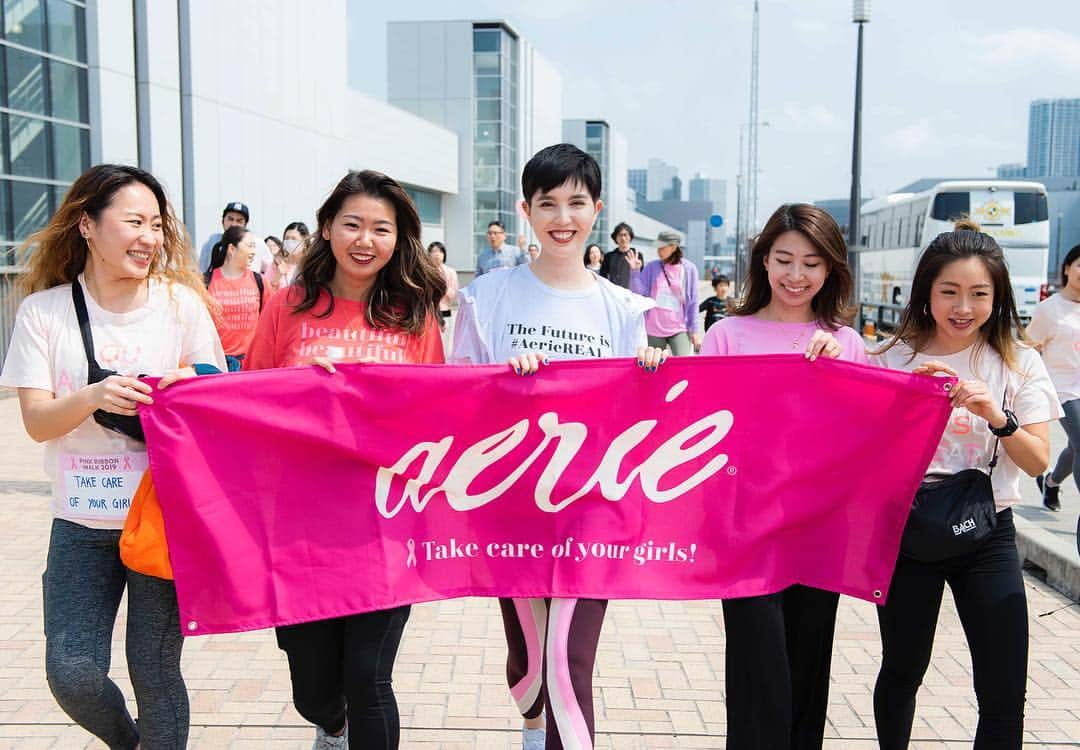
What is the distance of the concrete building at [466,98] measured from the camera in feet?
151

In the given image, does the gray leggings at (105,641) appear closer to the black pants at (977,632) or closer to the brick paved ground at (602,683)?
the brick paved ground at (602,683)

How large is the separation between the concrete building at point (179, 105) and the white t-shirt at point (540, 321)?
11.9m

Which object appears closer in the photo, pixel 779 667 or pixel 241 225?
pixel 779 667

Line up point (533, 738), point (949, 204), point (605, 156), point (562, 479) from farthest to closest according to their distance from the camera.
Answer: point (605, 156)
point (949, 204)
point (533, 738)
point (562, 479)

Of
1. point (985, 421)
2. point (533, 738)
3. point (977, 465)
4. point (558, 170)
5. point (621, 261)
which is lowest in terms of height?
point (533, 738)

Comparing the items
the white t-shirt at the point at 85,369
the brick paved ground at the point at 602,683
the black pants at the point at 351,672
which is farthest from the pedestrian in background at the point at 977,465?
the white t-shirt at the point at 85,369

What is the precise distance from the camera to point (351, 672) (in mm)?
3051

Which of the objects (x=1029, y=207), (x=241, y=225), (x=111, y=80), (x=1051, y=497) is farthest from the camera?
(x=1029, y=207)

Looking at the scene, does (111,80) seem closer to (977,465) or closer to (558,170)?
(558,170)

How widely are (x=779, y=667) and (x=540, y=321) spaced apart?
1.33 m

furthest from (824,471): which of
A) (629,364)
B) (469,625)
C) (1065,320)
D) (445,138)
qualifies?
(445,138)

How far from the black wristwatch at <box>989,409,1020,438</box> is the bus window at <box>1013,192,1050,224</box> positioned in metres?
23.3

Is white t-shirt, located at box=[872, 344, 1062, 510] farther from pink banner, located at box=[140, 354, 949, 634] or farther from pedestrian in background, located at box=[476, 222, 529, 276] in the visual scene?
pedestrian in background, located at box=[476, 222, 529, 276]

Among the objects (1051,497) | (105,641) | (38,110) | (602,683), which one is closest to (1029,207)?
(1051,497)
